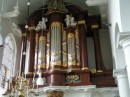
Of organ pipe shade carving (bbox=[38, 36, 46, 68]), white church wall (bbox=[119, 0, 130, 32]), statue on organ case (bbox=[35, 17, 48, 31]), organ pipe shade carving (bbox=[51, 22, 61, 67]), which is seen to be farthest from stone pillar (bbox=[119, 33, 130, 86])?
statue on organ case (bbox=[35, 17, 48, 31])

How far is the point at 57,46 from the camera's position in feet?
34.1

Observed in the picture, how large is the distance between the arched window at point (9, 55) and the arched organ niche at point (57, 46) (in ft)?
1.96

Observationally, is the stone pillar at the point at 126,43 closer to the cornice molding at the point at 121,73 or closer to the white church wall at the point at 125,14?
the white church wall at the point at 125,14

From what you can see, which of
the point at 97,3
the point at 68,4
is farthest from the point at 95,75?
the point at 68,4

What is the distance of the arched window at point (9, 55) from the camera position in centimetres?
1094

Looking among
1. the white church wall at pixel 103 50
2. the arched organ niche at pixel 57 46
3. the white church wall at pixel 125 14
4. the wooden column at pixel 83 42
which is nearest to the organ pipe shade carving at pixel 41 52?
the arched organ niche at pixel 57 46

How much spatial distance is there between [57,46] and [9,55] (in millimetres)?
2443

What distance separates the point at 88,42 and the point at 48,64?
249 centimetres

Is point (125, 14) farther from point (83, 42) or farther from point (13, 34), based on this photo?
point (13, 34)

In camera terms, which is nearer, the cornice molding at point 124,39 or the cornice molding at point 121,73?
the cornice molding at point 124,39

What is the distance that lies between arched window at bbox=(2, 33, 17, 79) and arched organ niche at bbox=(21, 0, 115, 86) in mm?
598

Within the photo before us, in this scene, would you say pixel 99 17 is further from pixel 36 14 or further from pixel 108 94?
pixel 108 94

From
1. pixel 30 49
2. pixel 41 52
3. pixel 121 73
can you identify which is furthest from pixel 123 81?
pixel 30 49

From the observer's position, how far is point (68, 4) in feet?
38.8
